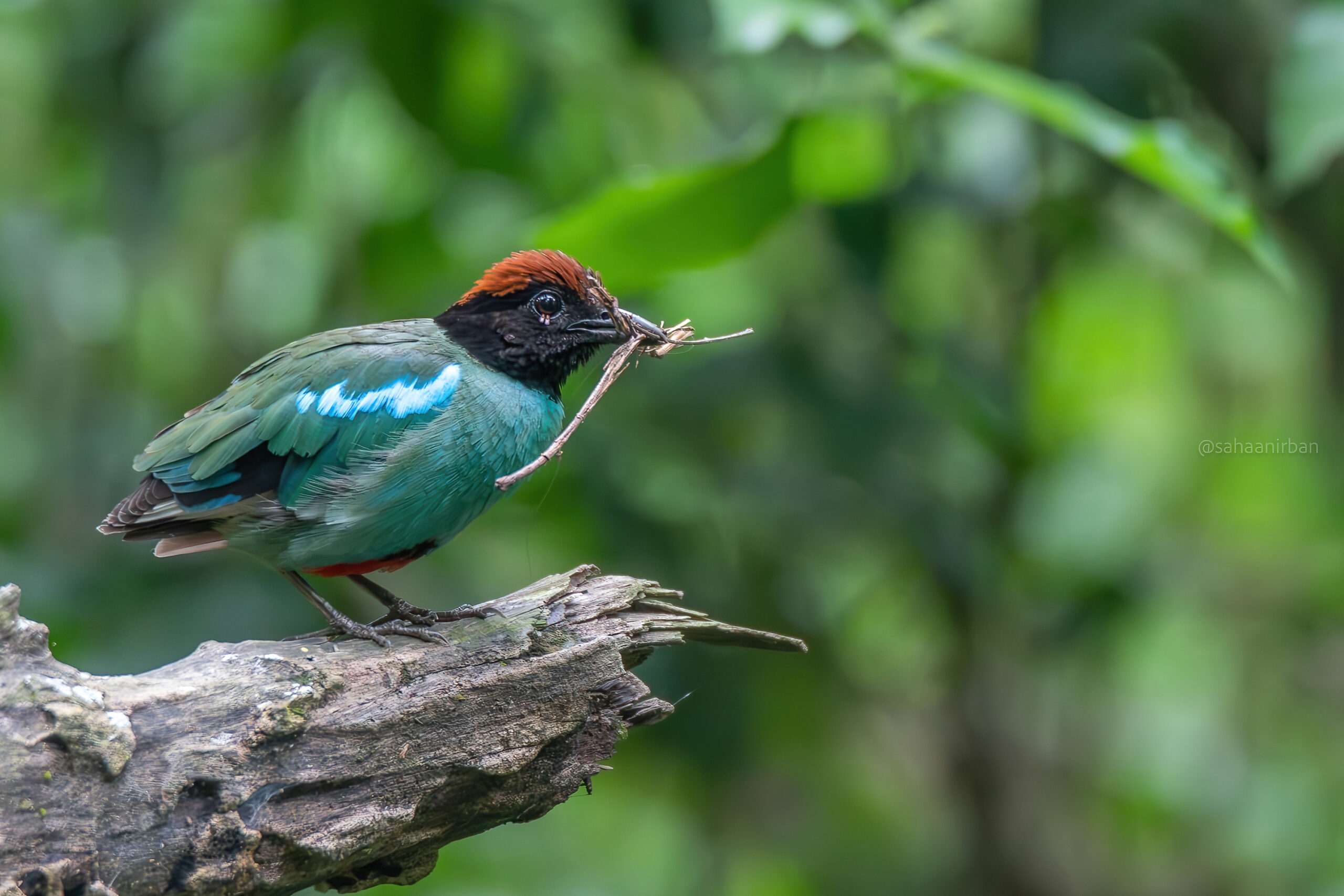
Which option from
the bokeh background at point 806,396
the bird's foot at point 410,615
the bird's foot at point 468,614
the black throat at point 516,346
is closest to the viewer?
the bird's foot at point 468,614

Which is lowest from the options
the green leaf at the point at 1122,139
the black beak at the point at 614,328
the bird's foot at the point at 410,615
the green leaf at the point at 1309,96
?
the bird's foot at the point at 410,615

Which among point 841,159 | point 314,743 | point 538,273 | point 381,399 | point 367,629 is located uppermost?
point 841,159

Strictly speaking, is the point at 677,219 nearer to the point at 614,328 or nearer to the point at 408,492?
the point at 614,328

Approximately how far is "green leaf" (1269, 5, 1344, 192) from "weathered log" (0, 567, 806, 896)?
2.19 m

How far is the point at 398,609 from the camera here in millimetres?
3639

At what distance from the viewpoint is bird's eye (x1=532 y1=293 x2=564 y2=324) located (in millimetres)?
3883

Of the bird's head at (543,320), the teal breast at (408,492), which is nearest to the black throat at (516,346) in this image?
the bird's head at (543,320)

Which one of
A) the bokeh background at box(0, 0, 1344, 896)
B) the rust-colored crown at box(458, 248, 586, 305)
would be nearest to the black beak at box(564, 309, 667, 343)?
the rust-colored crown at box(458, 248, 586, 305)

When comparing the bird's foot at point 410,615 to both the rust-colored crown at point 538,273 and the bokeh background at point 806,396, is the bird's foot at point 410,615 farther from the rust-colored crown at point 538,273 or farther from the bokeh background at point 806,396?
the bokeh background at point 806,396

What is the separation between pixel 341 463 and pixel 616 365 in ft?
2.76

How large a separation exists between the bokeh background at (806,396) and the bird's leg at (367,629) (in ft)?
4.90

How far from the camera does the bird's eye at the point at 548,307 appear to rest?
3.88 meters

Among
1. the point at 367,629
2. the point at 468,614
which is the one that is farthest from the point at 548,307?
the point at 367,629

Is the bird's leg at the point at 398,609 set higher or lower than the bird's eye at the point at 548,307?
lower
